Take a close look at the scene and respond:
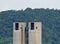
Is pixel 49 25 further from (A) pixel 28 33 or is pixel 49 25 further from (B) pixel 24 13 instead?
(A) pixel 28 33

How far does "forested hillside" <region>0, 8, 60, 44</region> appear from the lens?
139 feet

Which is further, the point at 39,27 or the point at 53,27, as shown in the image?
the point at 53,27

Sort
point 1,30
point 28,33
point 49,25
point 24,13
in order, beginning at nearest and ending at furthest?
point 28,33
point 1,30
point 49,25
point 24,13

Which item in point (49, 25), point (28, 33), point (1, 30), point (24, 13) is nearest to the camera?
point (28, 33)

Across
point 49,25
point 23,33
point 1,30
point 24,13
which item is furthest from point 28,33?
point 24,13

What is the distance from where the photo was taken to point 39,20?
39250 millimetres

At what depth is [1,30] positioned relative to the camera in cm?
4572

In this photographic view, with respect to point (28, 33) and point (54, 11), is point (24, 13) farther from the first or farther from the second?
point (28, 33)

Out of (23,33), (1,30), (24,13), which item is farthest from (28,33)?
(24,13)

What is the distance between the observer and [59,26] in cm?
4953

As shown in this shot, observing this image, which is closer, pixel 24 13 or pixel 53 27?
pixel 53 27

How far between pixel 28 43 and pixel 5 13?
129ft

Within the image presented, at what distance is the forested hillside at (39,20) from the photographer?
42250 millimetres

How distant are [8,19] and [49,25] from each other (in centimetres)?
504
